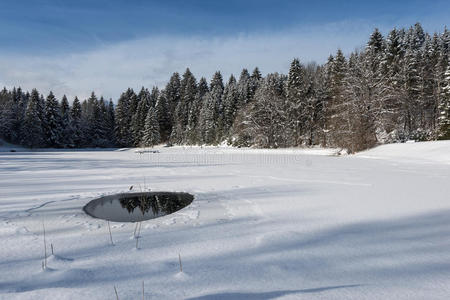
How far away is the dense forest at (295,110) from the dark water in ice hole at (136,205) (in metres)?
21.1

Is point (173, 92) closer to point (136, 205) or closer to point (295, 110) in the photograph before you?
point (295, 110)

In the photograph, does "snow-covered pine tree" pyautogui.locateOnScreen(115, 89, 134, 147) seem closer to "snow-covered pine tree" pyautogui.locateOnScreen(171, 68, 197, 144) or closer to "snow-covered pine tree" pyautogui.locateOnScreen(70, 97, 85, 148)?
"snow-covered pine tree" pyautogui.locateOnScreen(70, 97, 85, 148)

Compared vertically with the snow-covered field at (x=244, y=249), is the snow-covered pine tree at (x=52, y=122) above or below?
above

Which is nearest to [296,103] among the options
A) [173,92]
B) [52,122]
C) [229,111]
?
[229,111]

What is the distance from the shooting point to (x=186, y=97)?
198 feet

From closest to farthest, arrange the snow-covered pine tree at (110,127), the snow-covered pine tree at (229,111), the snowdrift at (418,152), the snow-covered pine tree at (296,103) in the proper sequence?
1. the snowdrift at (418,152)
2. the snow-covered pine tree at (296,103)
3. the snow-covered pine tree at (229,111)
4. the snow-covered pine tree at (110,127)

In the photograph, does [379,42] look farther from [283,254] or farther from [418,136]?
[283,254]

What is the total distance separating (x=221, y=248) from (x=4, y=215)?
445 cm

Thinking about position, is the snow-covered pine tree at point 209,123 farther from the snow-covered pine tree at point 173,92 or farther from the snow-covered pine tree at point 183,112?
the snow-covered pine tree at point 173,92

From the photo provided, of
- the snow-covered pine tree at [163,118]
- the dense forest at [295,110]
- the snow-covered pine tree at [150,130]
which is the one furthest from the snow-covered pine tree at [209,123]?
the snow-covered pine tree at [163,118]

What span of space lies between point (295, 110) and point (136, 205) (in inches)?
1306

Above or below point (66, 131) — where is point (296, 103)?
above

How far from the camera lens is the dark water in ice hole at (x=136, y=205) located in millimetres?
5168

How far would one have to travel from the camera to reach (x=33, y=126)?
151 feet
